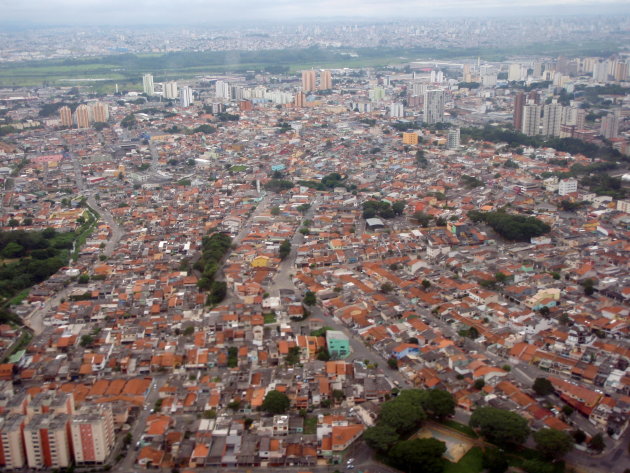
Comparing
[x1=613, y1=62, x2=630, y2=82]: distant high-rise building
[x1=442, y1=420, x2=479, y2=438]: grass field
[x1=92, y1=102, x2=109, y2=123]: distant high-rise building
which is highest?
[x1=613, y1=62, x2=630, y2=82]: distant high-rise building

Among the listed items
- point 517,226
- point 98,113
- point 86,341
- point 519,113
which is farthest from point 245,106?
point 86,341

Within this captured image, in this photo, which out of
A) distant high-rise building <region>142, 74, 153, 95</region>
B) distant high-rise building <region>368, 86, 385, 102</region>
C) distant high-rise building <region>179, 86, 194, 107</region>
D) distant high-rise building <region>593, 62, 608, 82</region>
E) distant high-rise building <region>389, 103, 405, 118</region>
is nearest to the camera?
distant high-rise building <region>389, 103, 405, 118</region>

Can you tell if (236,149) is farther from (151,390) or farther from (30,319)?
(151,390)

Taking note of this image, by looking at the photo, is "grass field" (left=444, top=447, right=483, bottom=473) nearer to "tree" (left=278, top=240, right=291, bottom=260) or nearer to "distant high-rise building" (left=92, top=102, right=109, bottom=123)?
"tree" (left=278, top=240, right=291, bottom=260)

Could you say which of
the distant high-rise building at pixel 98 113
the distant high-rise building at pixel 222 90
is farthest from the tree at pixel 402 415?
the distant high-rise building at pixel 222 90

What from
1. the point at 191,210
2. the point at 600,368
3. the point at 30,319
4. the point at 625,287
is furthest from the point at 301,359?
the point at 191,210

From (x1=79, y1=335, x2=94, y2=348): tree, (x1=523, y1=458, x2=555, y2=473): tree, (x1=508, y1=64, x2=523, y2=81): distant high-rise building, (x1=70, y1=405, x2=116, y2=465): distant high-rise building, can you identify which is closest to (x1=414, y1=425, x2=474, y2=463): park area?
(x1=523, y1=458, x2=555, y2=473): tree

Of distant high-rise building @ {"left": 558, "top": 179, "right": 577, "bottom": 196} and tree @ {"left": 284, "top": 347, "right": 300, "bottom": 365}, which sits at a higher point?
distant high-rise building @ {"left": 558, "top": 179, "right": 577, "bottom": 196}

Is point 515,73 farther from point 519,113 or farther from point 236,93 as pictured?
point 236,93
